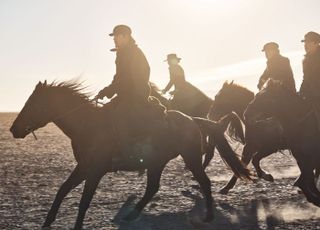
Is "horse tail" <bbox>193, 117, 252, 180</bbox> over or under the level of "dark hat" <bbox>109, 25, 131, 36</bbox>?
under

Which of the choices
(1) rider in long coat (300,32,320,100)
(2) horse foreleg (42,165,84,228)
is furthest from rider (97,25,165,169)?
(1) rider in long coat (300,32,320,100)

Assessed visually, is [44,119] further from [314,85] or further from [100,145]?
[314,85]

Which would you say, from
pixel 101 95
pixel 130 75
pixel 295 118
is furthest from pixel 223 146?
pixel 101 95

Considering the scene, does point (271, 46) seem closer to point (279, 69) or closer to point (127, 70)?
point (279, 69)

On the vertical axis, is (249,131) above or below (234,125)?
below

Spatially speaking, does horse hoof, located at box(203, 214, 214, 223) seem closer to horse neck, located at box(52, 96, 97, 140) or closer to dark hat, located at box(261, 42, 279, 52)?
horse neck, located at box(52, 96, 97, 140)

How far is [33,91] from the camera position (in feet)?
26.9

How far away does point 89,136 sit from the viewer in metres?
8.09

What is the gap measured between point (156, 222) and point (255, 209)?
1.98 meters

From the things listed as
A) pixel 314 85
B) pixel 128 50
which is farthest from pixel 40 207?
pixel 314 85

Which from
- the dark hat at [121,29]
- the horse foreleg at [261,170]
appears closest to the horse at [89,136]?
the dark hat at [121,29]

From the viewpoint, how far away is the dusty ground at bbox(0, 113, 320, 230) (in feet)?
26.9

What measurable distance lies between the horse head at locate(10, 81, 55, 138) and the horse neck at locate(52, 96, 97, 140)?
0.65ft

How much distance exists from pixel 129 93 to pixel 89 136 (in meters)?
0.98
